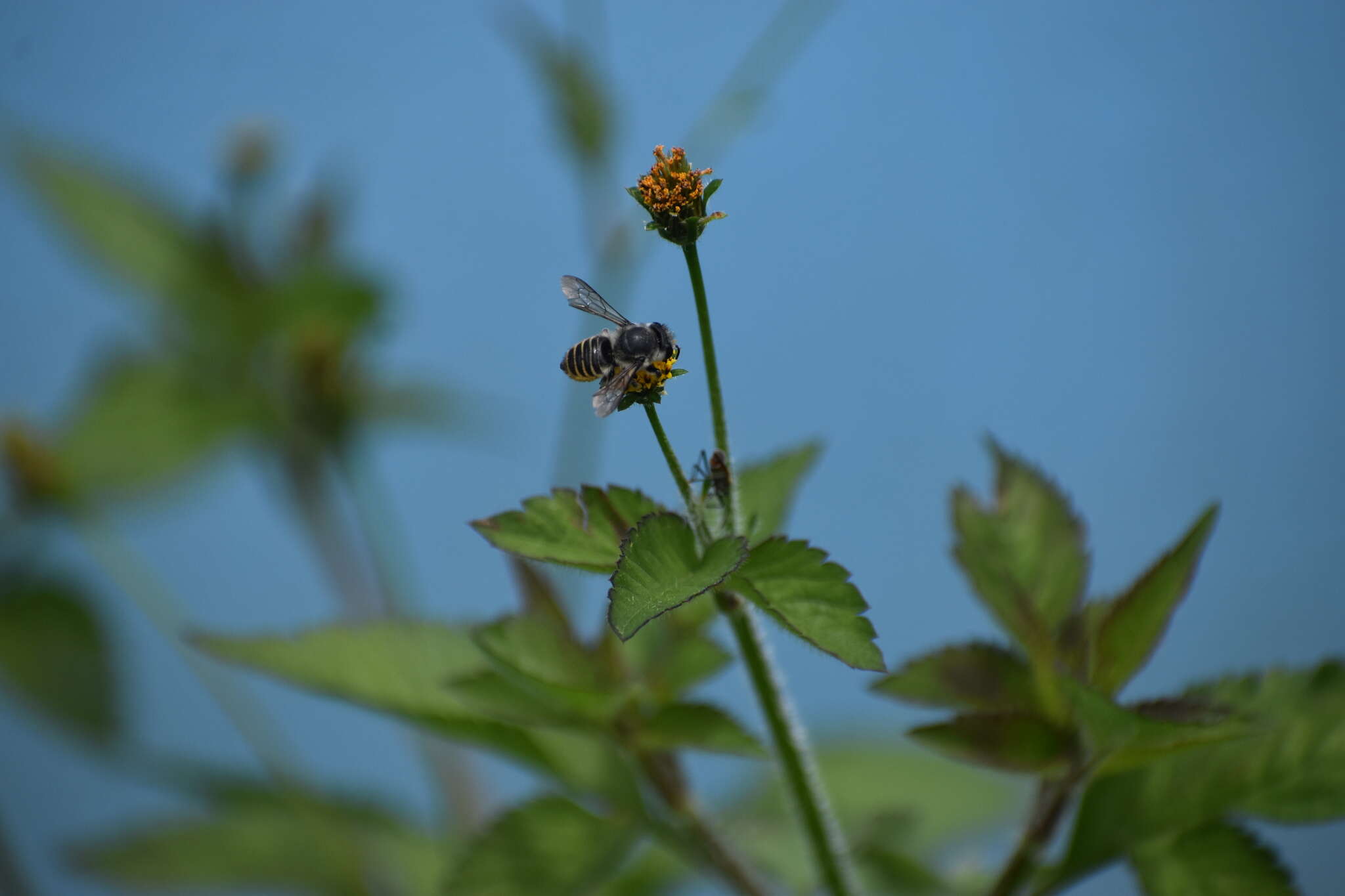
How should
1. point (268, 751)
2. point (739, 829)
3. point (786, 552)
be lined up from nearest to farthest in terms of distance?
point (786, 552) → point (739, 829) → point (268, 751)

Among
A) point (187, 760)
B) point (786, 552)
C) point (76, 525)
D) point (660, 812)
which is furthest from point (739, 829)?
point (76, 525)

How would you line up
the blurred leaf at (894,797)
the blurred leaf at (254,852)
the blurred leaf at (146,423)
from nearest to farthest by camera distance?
the blurred leaf at (894,797) → the blurred leaf at (254,852) → the blurred leaf at (146,423)

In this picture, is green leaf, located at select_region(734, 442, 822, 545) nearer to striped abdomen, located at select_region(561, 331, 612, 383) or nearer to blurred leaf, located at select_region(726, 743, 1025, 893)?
striped abdomen, located at select_region(561, 331, 612, 383)

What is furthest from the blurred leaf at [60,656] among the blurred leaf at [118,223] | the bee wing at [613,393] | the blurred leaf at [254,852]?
the bee wing at [613,393]

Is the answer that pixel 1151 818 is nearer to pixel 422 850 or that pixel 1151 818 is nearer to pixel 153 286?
pixel 422 850

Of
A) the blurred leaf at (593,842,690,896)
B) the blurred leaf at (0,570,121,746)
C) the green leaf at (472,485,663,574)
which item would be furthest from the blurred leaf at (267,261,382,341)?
the green leaf at (472,485,663,574)

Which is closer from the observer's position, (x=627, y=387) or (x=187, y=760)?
(x=627, y=387)

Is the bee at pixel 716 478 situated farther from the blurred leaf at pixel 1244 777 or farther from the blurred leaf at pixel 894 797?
the blurred leaf at pixel 894 797
